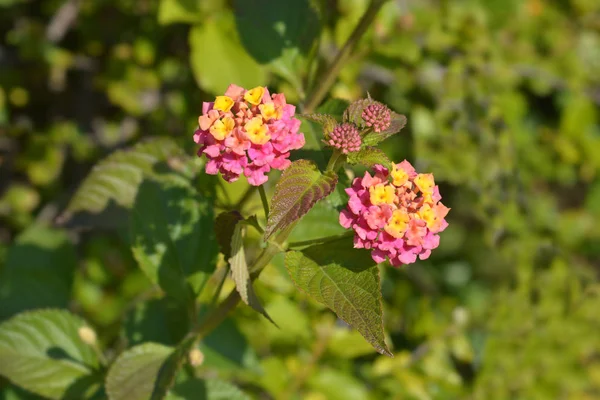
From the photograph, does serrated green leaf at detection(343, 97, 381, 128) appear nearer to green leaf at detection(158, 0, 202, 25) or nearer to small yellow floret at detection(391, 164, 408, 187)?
small yellow floret at detection(391, 164, 408, 187)

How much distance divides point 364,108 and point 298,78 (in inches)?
17.1

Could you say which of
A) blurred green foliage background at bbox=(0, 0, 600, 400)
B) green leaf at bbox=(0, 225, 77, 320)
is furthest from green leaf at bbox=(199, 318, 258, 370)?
green leaf at bbox=(0, 225, 77, 320)

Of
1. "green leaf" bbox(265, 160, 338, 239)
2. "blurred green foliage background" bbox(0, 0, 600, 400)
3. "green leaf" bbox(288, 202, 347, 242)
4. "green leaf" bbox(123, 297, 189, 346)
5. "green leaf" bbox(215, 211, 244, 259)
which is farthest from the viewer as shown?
"blurred green foliage background" bbox(0, 0, 600, 400)

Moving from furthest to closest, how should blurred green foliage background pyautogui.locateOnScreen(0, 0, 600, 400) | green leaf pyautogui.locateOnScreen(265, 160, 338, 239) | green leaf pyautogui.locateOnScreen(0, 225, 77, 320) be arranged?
blurred green foliage background pyautogui.locateOnScreen(0, 0, 600, 400), green leaf pyautogui.locateOnScreen(0, 225, 77, 320), green leaf pyautogui.locateOnScreen(265, 160, 338, 239)

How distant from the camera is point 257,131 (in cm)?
81

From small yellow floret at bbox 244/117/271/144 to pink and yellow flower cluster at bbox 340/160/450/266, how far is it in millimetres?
130

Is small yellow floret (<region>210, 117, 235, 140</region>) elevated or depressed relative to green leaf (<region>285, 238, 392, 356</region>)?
elevated

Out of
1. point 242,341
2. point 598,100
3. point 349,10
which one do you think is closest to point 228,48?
point 349,10

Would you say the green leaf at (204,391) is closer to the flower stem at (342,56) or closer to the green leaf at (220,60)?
the flower stem at (342,56)

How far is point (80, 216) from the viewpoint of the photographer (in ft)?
5.73

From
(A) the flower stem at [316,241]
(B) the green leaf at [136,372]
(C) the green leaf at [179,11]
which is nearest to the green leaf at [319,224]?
(A) the flower stem at [316,241]

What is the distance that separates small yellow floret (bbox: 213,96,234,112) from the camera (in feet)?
2.73

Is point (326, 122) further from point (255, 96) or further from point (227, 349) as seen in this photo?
point (227, 349)

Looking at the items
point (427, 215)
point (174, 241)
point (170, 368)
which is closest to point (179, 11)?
point (174, 241)
